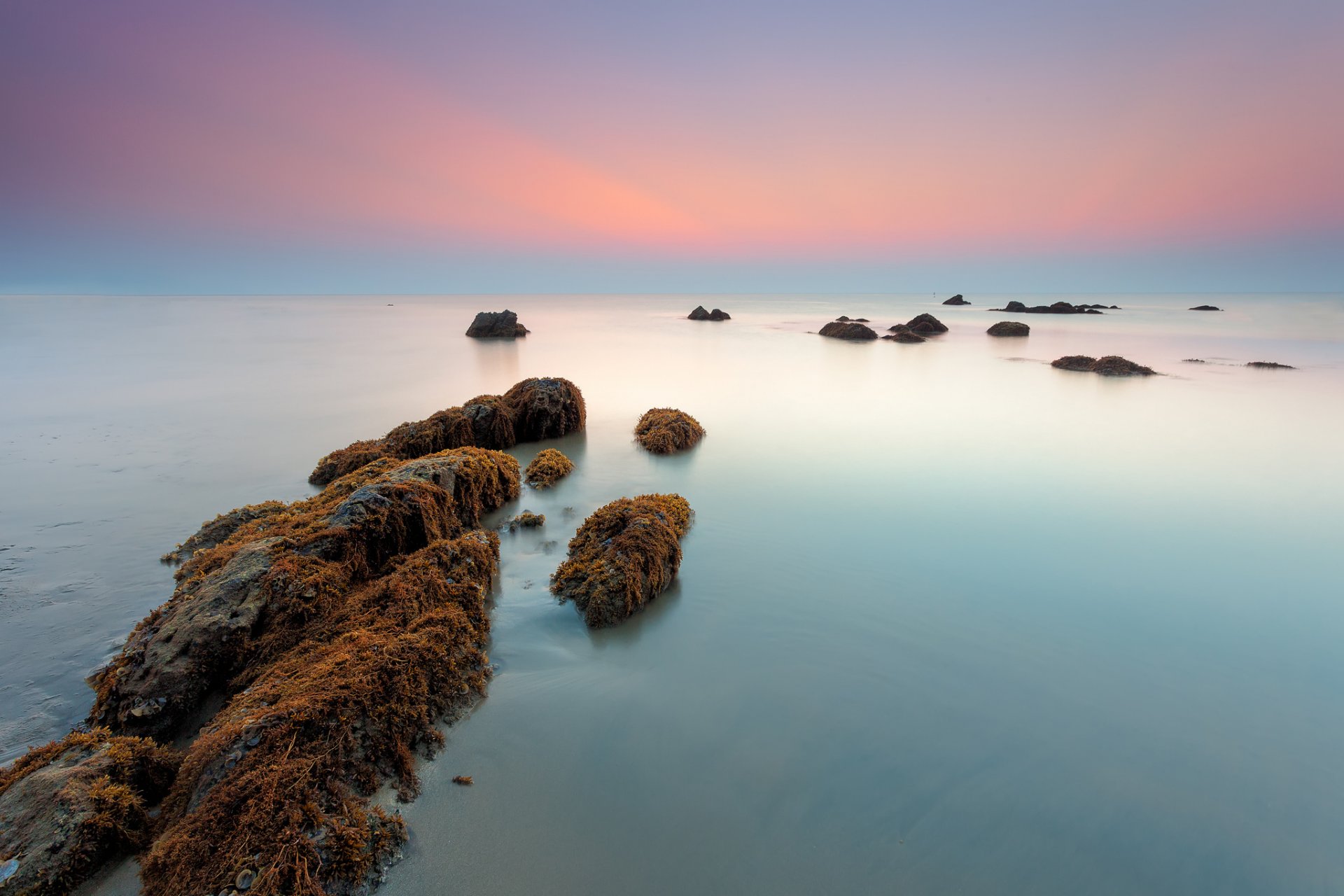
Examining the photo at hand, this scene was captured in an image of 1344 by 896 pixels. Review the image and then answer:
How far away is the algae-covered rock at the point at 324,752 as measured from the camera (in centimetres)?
176

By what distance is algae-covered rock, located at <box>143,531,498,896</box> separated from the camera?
5.77 feet

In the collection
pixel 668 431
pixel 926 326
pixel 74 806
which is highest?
pixel 926 326

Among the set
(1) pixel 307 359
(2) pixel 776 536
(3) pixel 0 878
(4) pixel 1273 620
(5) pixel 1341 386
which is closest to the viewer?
(3) pixel 0 878

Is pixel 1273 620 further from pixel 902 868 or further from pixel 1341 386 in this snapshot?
pixel 1341 386

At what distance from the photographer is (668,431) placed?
734 cm

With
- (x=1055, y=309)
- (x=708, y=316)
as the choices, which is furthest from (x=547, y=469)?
(x=1055, y=309)

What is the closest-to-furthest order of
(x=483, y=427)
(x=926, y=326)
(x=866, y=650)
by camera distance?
(x=866, y=650), (x=483, y=427), (x=926, y=326)

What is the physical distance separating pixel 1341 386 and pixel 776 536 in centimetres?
1574

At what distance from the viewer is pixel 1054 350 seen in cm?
1905

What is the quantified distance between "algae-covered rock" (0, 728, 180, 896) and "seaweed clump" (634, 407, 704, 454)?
218 inches

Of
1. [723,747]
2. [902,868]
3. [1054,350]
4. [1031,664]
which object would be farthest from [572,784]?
[1054,350]

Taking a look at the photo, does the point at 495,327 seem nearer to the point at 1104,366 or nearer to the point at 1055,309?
the point at 1104,366

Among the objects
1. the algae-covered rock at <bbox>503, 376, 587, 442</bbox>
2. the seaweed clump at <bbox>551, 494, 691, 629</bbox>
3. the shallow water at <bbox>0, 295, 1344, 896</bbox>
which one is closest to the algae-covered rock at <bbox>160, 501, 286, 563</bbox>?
the shallow water at <bbox>0, 295, 1344, 896</bbox>

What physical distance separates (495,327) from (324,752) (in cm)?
2504
